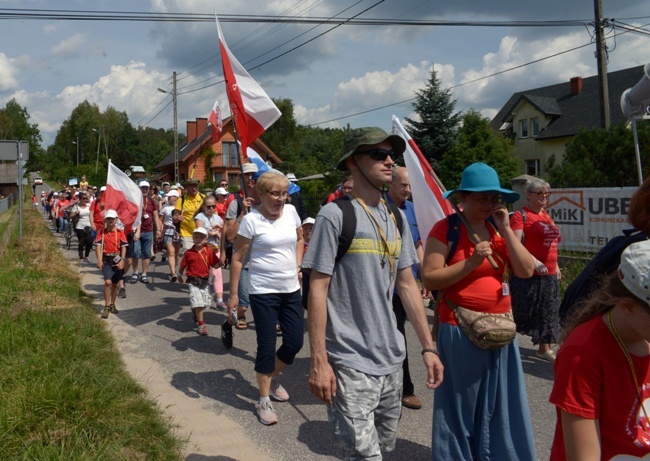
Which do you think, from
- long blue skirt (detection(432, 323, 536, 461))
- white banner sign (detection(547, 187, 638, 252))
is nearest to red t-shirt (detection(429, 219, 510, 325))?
long blue skirt (detection(432, 323, 536, 461))

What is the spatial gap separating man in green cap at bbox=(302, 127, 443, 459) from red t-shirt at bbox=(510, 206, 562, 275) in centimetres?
329

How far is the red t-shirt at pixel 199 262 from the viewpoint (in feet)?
25.2

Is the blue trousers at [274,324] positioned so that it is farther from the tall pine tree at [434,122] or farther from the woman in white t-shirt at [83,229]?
the tall pine tree at [434,122]

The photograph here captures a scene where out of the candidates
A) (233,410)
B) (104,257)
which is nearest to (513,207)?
(104,257)

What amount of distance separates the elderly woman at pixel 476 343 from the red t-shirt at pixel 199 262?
4641 millimetres

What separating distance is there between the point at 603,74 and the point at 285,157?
167ft

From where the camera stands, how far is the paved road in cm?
442

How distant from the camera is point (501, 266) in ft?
11.6

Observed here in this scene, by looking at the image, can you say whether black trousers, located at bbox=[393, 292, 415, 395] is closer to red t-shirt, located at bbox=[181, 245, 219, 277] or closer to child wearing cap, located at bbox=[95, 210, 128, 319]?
red t-shirt, located at bbox=[181, 245, 219, 277]

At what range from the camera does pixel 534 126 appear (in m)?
43.9

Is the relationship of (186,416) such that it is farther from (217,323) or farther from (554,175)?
(554,175)

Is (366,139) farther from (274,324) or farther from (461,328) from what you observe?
(274,324)

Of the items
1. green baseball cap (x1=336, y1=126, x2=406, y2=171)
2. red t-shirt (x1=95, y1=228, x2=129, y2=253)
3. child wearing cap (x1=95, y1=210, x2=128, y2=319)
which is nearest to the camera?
green baseball cap (x1=336, y1=126, x2=406, y2=171)

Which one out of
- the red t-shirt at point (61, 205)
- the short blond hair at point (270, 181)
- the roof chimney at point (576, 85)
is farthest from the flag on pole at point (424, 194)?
the roof chimney at point (576, 85)
